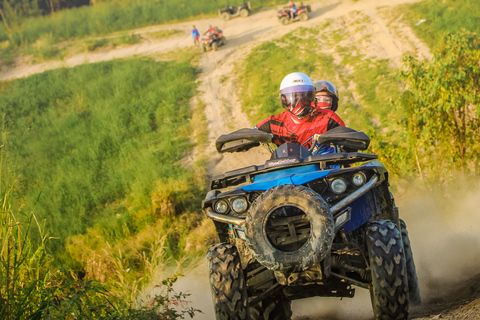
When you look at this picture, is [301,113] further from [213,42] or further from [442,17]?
[213,42]

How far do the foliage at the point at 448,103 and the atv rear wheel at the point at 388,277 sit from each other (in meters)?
6.09

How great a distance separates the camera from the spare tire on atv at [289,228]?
14.8 ft

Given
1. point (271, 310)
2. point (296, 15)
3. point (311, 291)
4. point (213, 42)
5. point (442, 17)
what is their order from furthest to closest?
point (296, 15)
point (213, 42)
point (442, 17)
point (271, 310)
point (311, 291)

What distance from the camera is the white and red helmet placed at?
21.7 feet

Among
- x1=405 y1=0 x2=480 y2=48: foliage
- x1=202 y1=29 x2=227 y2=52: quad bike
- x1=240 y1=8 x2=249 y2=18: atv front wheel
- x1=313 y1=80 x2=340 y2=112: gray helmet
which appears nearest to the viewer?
x1=313 y1=80 x2=340 y2=112: gray helmet

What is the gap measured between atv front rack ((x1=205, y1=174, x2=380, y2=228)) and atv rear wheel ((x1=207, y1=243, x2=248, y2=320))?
1.13 feet

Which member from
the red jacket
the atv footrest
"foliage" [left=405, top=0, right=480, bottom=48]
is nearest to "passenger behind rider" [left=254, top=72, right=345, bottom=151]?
the red jacket

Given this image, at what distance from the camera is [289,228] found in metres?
4.73

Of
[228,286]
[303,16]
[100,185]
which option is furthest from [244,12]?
[228,286]

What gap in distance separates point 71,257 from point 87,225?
2313 millimetres

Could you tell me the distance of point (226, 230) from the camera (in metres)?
5.65

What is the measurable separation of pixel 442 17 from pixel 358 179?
20340 millimetres

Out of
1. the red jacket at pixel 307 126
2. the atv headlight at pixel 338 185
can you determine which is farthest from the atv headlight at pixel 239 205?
the red jacket at pixel 307 126

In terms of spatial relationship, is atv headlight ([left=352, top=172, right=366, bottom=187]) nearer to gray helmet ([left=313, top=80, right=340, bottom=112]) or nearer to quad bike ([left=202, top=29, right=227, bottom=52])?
gray helmet ([left=313, top=80, right=340, bottom=112])
